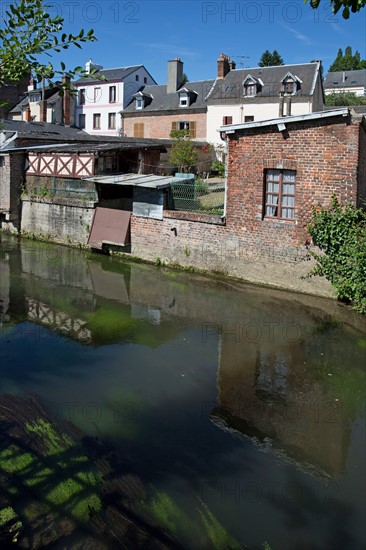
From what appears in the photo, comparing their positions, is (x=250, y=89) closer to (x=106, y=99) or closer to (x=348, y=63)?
(x=106, y=99)

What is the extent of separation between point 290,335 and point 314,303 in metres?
2.54

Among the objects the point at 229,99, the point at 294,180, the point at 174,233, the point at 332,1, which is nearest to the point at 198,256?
the point at 174,233

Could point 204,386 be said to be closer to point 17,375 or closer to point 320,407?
point 320,407

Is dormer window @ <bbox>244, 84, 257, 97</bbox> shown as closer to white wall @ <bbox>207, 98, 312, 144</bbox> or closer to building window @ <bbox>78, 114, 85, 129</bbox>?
white wall @ <bbox>207, 98, 312, 144</bbox>

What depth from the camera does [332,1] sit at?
3770 millimetres

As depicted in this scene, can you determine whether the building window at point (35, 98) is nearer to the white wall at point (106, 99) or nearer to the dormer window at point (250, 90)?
the white wall at point (106, 99)

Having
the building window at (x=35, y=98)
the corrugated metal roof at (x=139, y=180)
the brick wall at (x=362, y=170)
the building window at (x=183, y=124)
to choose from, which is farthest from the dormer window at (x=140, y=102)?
the brick wall at (x=362, y=170)

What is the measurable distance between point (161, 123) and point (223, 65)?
20.2 ft

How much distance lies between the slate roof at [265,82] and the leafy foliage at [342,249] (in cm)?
2222

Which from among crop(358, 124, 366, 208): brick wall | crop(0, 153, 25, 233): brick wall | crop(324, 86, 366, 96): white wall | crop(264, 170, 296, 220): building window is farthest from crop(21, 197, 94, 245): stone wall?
crop(324, 86, 366, 96): white wall

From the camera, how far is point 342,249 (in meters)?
13.0

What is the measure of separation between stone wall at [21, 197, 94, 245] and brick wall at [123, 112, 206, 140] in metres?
18.3

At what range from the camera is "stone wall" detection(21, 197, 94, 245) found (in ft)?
64.7

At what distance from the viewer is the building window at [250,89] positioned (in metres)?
34.4
